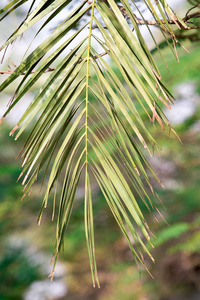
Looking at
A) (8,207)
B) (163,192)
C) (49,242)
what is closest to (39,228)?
(49,242)

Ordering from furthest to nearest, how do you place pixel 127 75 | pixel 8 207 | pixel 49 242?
pixel 49 242 → pixel 8 207 → pixel 127 75

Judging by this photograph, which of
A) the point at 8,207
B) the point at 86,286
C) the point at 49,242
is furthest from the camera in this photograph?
the point at 86,286

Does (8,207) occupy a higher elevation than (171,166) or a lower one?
higher

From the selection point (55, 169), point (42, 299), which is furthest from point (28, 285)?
point (55, 169)

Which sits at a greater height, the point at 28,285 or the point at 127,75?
the point at 127,75

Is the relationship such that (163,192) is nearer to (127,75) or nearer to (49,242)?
(49,242)

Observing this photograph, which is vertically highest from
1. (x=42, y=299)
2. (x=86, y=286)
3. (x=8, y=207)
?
(x=8, y=207)

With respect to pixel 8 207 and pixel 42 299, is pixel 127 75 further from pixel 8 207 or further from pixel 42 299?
pixel 42 299

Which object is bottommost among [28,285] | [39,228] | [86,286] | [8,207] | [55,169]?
[86,286]

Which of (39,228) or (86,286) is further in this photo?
(86,286)
